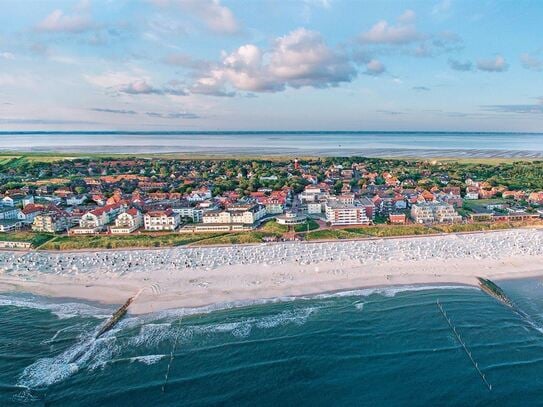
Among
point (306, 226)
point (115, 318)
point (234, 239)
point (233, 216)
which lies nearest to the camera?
point (115, 318)

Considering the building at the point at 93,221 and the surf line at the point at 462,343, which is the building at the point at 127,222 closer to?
the building at the point at 93,221

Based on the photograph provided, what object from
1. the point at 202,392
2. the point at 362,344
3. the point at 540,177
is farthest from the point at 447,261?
the point at 540,177

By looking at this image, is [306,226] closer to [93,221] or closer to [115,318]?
[93,221]

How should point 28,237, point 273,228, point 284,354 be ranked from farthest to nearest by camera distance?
point 273,228 → point 28,237 → point 284,354

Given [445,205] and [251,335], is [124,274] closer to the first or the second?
[251,335]

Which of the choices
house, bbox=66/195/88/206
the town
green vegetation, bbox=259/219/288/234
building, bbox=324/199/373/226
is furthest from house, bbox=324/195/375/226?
house, bbox=66/195/88/206

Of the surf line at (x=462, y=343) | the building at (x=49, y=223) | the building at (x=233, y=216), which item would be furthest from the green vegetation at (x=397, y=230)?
the building at (x=49, y=223)

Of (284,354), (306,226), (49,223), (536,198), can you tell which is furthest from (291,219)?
(536,198)
